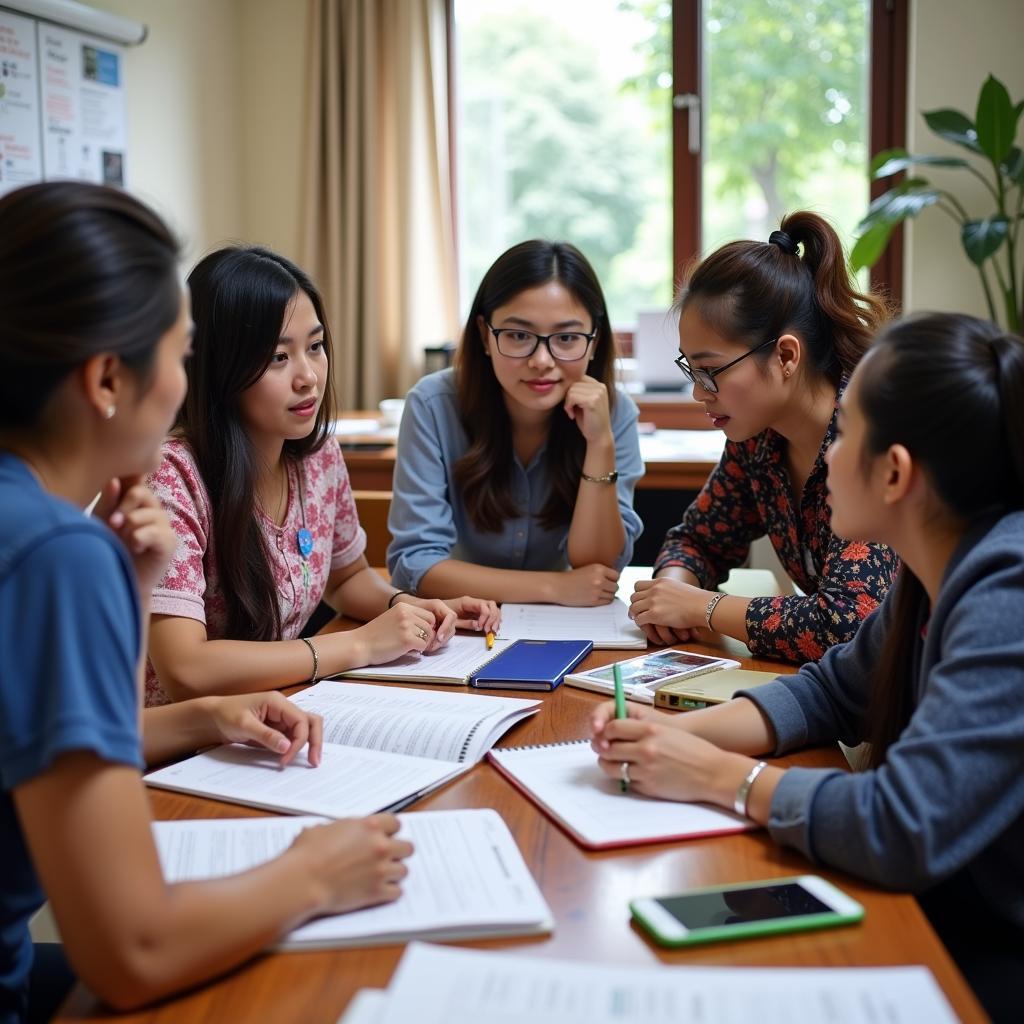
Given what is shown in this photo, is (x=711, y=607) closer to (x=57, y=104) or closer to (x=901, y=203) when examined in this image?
(x=901, y=203)

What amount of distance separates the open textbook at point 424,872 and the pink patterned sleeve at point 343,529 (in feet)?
2.95

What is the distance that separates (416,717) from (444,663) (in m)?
0.27

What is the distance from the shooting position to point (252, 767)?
3.78 feet

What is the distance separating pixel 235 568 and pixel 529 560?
74 centimetres

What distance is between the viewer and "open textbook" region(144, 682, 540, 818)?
1068 mm

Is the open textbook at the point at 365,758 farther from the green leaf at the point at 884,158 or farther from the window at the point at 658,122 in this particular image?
the window at the point at 658,122

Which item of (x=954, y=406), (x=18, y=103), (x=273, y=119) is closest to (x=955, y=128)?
(x=273, y=119)

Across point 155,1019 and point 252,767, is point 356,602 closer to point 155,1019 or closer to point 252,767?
point 252,767

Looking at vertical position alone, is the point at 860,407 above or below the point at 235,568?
above

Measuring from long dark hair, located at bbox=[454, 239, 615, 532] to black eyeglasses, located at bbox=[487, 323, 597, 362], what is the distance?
49 millimetres

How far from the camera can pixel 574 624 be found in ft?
5.71

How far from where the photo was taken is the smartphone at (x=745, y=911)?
820mm

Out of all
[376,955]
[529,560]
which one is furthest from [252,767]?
[529,560]

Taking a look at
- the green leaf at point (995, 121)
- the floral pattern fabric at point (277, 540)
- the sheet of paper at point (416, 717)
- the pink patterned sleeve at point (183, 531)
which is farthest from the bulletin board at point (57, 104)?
the green leaf at point (995, 121)
